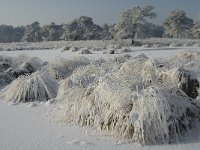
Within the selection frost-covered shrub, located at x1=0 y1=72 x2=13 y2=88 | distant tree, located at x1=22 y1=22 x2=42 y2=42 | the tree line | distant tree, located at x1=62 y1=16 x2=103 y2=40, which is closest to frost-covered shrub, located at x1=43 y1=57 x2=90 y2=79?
frost-covered shrub, located at x1=0 y1=72 x2=13 y2=88

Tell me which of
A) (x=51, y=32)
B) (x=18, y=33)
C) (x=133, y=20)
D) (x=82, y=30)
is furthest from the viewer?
(x=18, y=33)

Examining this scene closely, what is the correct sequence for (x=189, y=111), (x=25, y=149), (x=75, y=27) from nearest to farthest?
(x=25, y=149)
(x=189, y=111)
(x=75, y=27)

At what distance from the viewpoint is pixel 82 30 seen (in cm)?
5694

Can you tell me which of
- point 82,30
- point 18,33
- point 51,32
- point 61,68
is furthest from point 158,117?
point 18,33

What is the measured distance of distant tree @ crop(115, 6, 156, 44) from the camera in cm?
3080

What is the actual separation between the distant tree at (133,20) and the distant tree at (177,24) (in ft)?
70.4

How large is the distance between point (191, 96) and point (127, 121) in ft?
4.25

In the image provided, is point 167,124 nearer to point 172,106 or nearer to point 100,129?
point 172,106

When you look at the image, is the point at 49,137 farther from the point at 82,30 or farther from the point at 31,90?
the point at 82,30

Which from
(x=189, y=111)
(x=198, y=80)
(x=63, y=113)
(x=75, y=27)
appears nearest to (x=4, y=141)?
(x=63, y=113)

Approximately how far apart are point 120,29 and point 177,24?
71.7 ft

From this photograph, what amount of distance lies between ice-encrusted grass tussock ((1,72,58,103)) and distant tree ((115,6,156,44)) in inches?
961

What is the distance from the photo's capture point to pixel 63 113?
493 centimetres

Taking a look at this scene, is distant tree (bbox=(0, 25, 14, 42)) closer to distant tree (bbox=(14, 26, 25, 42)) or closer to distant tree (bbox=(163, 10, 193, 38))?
distant tree (bbox=(14, 26, 25, 42))
